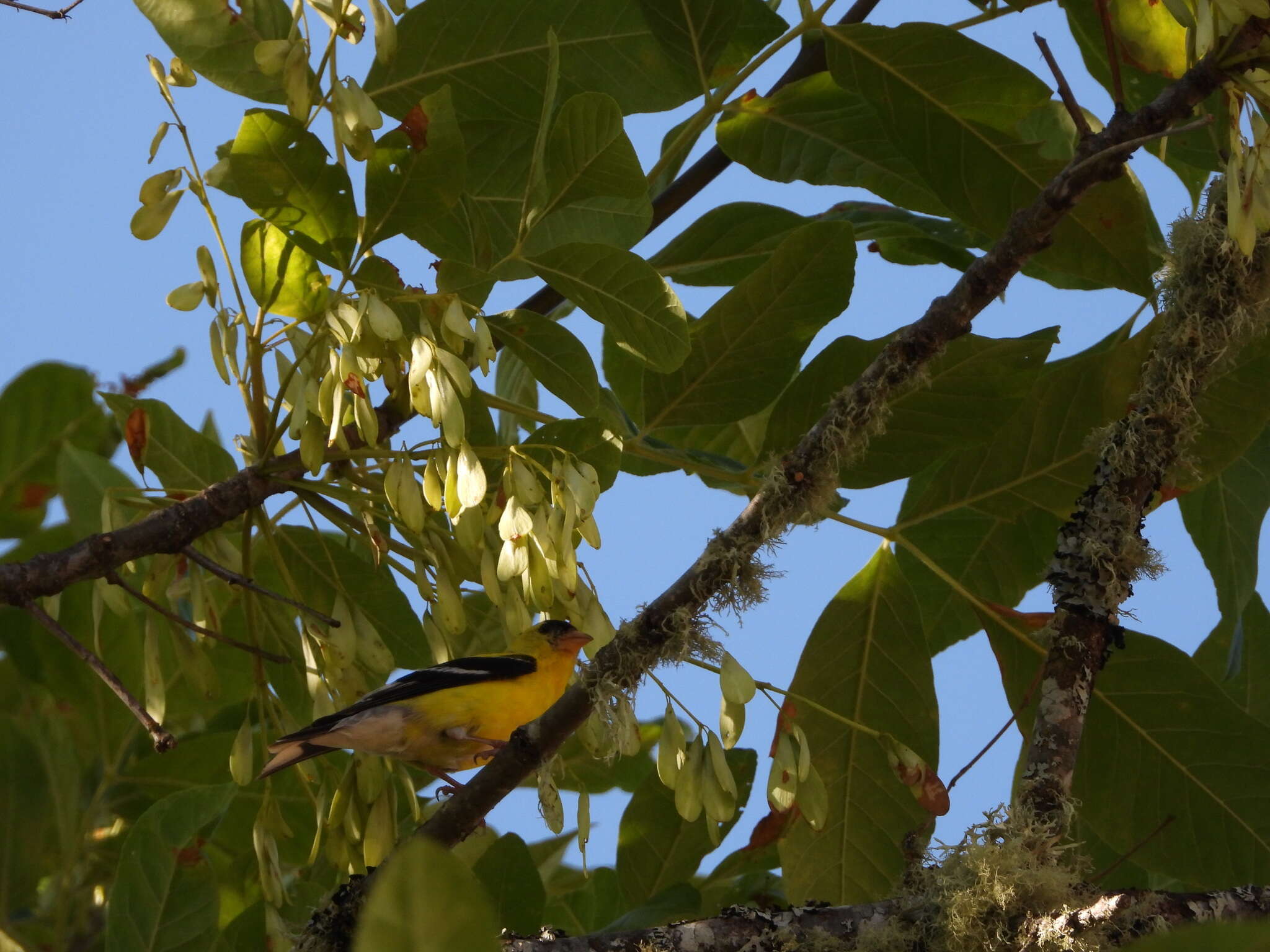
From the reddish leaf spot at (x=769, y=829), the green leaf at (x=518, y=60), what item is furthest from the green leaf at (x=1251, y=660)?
the green leaf at (x=518, y=60)

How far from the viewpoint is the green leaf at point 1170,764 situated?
2273mm

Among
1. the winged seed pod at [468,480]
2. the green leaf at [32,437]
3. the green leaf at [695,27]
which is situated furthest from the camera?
the green leaf at [32,437]

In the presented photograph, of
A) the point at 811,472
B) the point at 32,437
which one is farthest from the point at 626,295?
the point at 32,437

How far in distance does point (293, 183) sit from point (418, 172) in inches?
8.6

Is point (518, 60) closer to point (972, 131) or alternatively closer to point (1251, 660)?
point (972, 131)

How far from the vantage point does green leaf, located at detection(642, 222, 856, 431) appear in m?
2.28

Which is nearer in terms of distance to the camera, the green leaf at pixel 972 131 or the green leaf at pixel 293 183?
the green leaf at pixel 293 183

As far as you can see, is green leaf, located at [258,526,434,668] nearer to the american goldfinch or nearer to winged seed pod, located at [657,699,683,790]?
the american goldfinch

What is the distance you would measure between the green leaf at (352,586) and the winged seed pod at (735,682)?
835 millimetres

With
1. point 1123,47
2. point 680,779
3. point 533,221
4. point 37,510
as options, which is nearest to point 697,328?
point 533,221

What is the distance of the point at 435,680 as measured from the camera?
263 cm

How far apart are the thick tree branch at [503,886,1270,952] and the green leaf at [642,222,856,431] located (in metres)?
1.03

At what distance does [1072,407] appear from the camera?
2.40 meters

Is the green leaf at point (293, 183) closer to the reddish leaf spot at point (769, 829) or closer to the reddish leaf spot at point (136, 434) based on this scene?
the reddish leaf spot at point (136, 434)
